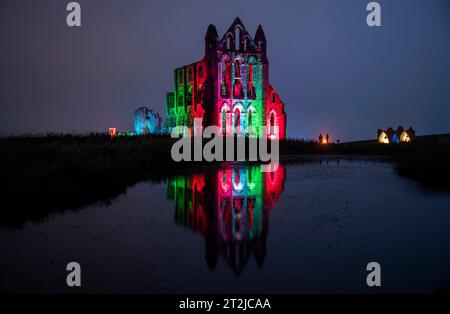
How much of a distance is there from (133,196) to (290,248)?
859cm

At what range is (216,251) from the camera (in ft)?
28.2

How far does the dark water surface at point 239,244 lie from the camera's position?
22.8 feet

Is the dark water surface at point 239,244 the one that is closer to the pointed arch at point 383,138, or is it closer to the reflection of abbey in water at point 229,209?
the reflection of abbey in water at point 229,209

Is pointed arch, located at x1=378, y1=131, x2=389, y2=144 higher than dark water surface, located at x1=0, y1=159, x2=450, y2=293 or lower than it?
higher

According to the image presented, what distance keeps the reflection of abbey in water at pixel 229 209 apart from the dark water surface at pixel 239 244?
0.04m

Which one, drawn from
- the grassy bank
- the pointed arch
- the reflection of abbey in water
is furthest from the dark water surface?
the pointed arch

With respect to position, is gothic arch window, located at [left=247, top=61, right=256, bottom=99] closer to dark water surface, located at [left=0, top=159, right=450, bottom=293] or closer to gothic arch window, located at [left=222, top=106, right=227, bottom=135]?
gothic arch window, located at [left=222, top=106, right=227, bottom=135]

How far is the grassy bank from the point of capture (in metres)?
12.9

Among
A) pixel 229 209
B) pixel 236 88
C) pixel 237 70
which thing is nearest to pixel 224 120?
pixel 236 88

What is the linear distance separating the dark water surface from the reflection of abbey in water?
0.04m

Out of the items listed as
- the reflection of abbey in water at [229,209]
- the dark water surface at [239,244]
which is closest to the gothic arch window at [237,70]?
the reflection of abbey in water at [229,209]
